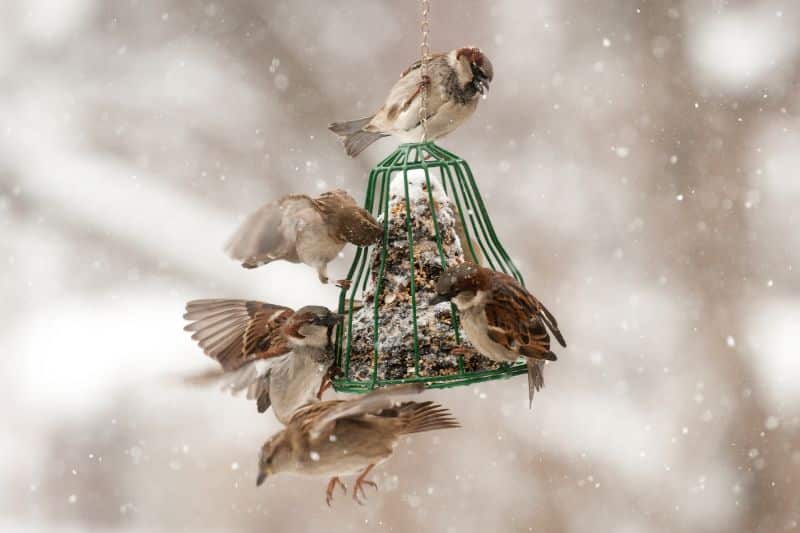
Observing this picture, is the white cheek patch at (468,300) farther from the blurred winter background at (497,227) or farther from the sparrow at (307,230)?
the blurred winter background at (497,227)

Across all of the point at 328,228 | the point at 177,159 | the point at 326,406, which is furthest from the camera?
the point at 177,159

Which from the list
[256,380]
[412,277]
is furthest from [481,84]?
[256,380]

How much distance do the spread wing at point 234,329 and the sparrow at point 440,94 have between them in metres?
0.72

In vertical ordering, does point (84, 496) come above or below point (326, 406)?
above

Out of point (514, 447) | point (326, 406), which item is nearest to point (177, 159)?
point (514, 447)

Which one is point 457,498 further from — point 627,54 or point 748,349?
point 627,54

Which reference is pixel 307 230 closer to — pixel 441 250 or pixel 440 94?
pixel 441 250

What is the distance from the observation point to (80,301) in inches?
264

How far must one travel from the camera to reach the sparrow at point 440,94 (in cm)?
349

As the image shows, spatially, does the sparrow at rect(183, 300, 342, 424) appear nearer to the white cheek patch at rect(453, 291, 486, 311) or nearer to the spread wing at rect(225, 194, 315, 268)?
the spread wing at rect(225, 194, 315, 268)

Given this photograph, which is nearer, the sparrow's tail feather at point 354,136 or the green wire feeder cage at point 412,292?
the green wire feeder cage at point 412,292

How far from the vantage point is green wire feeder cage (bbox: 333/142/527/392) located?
134 inches

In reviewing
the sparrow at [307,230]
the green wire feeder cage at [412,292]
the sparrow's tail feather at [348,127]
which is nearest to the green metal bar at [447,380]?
the green wire feeder cage at [412,292]

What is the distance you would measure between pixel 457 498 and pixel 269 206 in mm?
4025
